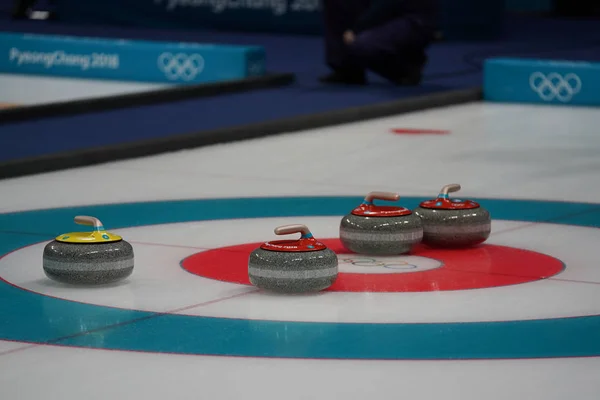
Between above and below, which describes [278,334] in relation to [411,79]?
above

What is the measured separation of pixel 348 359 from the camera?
2.83 metres

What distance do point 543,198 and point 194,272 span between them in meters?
2.05

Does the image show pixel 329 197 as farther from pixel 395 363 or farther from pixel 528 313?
pixel 395 363

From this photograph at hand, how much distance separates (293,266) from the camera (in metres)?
3.36

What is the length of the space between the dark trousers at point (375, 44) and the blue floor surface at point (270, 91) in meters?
0.18

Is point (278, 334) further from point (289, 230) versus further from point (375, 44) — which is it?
point (375, 44)

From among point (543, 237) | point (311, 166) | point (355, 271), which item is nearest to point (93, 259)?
point (355, 271)

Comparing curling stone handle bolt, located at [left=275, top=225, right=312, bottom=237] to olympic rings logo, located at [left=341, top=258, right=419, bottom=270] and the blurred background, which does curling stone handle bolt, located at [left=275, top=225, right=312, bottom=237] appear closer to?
olympic rings logo, located at [left=341, top=258, right=419, bottom=270]

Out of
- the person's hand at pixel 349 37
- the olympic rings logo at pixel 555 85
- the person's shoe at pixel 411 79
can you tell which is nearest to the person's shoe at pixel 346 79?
the person's shoe at pixel 411 79

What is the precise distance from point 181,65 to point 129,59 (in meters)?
0.46

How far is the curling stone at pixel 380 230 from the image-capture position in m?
3.80

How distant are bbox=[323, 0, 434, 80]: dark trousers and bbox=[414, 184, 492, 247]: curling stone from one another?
524 cm

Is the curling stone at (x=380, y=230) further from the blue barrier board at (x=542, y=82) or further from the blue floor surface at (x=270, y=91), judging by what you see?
the blue barrier board at (x=542, y=82)

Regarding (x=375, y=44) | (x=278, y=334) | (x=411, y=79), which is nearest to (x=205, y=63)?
(x=375, y=44)
